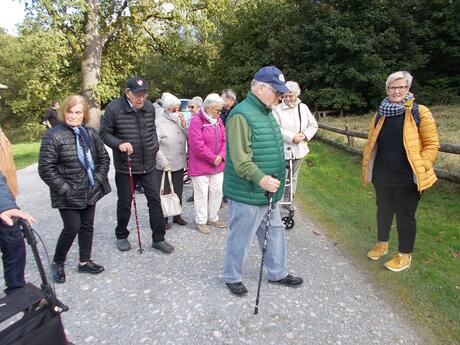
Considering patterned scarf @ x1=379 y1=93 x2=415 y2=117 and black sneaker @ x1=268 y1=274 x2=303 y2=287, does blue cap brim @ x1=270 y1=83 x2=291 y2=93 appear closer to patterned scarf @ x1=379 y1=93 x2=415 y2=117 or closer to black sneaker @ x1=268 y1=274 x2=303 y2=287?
patterned scarf @ x1=379 y1=93 x2=415 y2=117

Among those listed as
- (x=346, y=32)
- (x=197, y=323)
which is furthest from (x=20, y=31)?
(x=346, y=32)

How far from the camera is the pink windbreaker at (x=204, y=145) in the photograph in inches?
204

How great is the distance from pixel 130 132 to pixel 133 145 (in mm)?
160

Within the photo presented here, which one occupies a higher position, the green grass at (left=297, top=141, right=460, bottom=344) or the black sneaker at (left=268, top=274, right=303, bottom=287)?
the black sneaker at (left=268, top=274, right=303, bottom=287)

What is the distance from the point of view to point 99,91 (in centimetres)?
1541

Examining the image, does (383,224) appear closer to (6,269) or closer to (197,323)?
(197,323)

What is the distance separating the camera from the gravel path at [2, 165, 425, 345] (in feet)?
9.84

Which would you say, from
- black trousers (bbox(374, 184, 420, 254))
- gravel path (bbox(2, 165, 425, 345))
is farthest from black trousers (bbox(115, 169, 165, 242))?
black trousers (bbox(374, 184, 420, 254))

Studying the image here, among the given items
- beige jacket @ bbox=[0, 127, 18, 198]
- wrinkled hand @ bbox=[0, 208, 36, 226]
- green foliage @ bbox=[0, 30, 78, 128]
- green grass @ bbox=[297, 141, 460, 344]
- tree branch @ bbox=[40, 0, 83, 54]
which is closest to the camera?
wrinkled hand @ bbox=[0, 208, 36, 226]

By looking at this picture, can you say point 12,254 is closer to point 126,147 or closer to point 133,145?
point 126,147

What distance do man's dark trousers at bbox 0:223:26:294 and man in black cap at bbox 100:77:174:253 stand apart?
1.48 meters

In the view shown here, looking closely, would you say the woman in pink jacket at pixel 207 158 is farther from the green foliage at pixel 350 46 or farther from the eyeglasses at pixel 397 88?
the green foliage at pixel 350 46

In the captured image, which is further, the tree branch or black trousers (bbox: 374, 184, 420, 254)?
the tree branch

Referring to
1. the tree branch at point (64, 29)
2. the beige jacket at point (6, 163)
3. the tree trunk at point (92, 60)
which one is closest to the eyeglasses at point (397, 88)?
the beige jacket at point (6, 163)
